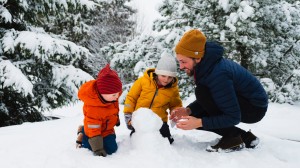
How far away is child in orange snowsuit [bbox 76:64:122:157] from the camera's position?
2229 millimetres

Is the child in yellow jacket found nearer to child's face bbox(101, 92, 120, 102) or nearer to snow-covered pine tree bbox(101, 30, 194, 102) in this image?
child's face bbox(101, 92, 120, 102)

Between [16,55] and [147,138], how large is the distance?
3468mm

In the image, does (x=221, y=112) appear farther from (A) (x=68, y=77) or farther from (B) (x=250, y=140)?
(A) (x=68, y=77)

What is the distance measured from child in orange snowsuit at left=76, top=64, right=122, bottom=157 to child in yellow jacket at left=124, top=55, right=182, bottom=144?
342 mm

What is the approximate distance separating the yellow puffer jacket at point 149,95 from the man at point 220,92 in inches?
14.9

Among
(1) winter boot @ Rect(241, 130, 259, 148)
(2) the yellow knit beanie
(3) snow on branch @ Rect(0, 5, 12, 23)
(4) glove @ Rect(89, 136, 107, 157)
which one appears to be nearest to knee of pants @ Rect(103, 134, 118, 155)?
(4) glove @ Rect(89, 136, 107, 157)

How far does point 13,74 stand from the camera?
3.91 meters

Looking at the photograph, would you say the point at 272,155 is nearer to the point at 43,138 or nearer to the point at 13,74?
the point at 43,138

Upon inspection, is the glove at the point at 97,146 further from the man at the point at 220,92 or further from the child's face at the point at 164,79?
the child's face at the point at 164,79

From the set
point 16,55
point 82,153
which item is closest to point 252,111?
point 82,153

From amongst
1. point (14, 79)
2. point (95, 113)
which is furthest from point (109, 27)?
point (95, 113)

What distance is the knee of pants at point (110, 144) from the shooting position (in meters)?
2.31

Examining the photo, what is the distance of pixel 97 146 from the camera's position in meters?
2.20

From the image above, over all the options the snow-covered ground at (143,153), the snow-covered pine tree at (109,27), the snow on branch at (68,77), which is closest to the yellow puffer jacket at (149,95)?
the snow-covered ground at (143,153)
